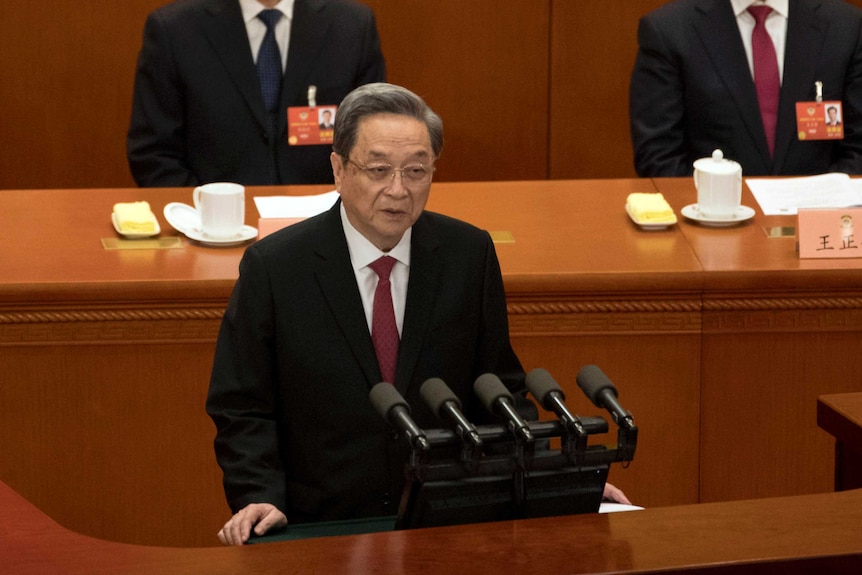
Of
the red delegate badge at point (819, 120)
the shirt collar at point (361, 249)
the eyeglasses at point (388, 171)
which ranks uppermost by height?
the eyeglasses at point (388, 171)

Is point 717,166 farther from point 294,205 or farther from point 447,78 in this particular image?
point 447,78

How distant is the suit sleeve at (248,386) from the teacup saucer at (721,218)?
58.5 inches

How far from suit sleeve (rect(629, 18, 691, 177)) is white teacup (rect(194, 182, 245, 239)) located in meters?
1.47

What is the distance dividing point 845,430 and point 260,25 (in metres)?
2.52

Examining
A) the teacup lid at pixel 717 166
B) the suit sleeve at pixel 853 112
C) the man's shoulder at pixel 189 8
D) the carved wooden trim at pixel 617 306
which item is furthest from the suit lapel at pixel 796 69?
the man's shoulder at pixel 189 8

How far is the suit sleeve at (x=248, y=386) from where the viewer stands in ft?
7.36

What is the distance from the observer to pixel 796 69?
13.5ft

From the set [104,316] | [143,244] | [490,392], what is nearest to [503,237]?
[143,244]

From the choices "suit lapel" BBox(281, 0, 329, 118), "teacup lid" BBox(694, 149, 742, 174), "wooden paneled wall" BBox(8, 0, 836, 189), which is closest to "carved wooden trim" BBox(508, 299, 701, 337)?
"teacup lid" BBox(694, 149, 742, 174)

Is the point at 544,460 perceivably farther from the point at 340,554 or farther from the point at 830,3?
the point at 830,3

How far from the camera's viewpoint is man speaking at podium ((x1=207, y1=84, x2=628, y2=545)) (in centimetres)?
222

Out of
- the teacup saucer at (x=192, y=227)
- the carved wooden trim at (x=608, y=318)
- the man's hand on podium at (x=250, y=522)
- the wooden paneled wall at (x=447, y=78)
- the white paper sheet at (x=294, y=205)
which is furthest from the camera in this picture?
the wooden paneled wall at (x=447, y=78)

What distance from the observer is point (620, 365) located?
3.08m

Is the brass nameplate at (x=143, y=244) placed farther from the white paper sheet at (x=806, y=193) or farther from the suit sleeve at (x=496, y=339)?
the white paper sheet at (x=806, y=193)
